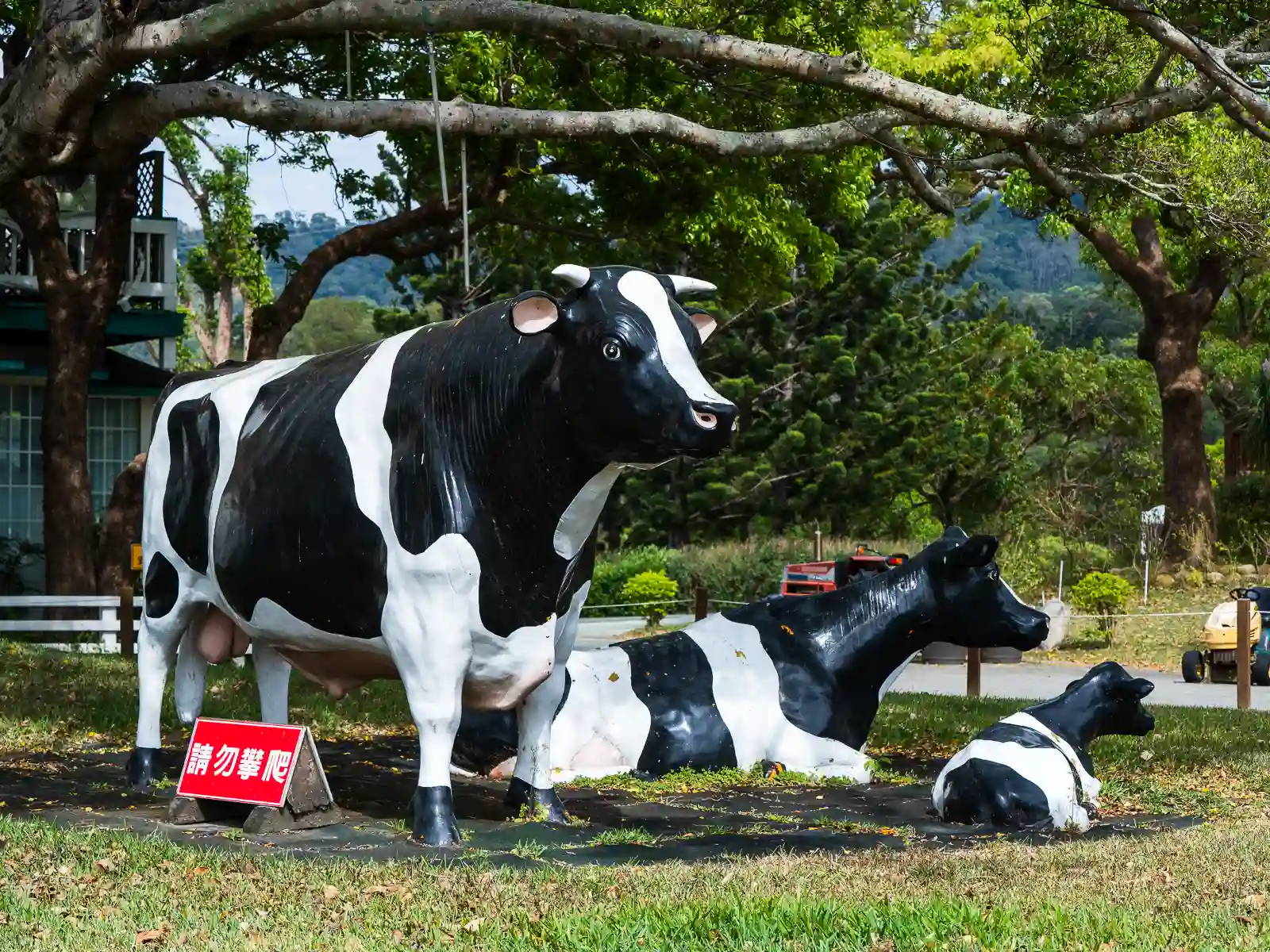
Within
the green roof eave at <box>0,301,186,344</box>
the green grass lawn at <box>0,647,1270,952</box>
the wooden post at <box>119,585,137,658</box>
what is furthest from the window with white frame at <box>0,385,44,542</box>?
the green grass lawn at <box>0,647,1270,952</box>

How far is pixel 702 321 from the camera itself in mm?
7625

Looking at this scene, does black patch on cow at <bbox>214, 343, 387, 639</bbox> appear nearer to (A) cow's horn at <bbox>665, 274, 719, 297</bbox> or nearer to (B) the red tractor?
(A) cow's horn at <bbox>665, 274, 719, 297</bbox>

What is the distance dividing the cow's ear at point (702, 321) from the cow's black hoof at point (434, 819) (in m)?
2.33

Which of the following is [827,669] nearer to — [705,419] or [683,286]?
[683,286]

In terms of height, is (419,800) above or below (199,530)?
below

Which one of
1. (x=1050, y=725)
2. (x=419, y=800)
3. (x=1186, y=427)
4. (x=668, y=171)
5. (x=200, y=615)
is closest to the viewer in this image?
(x=419, y=800)

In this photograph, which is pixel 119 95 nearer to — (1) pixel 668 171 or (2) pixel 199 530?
(2) pixel 199 530

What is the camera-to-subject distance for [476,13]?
9852 mm

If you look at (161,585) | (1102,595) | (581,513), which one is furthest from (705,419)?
(1102,595)

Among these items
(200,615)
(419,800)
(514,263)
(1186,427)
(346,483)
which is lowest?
(419,800)

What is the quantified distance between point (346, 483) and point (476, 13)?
383 cm

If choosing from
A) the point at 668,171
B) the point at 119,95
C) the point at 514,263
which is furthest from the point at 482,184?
A: the point at 514,263

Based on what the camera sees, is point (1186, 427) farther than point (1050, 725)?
Yes

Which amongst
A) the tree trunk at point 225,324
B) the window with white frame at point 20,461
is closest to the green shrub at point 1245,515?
the window with white frame at point 20,461
